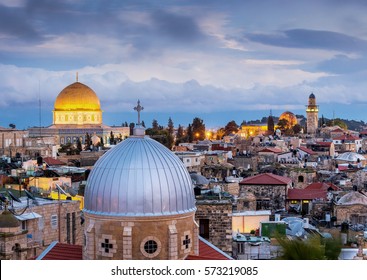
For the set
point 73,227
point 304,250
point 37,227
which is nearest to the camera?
point 304,250

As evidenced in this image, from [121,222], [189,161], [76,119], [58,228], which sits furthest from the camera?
[76,119]

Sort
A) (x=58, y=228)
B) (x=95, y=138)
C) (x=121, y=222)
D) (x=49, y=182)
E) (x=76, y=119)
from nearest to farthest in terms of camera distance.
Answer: (x=121, y=222) → (x=58, y=228) → (x=49, y=182) → (x=95, y=138) → (x=76, y=119)

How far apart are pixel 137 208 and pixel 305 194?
80.5ft

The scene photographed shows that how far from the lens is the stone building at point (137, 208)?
13.9 meters

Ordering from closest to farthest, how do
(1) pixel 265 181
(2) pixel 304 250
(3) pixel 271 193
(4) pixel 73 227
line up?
(2) pixel 304 250, (4) pixel 73 227, (3) pixel 271 193, (1) pixel 265 181

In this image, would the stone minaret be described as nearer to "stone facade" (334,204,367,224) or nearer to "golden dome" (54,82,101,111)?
"golden dome" (54,82,101,111)

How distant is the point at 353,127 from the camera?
566ft

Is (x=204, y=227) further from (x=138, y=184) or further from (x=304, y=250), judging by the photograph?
(x=304, y=250)

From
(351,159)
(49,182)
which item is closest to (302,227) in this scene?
(49,182)

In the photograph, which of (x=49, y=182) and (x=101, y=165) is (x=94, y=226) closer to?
(x=101, y=165)

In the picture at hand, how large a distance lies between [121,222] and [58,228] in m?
9.56

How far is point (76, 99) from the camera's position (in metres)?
98.4

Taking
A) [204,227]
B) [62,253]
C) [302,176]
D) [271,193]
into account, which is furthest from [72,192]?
[302,176]

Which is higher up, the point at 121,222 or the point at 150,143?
the point at 150,143
